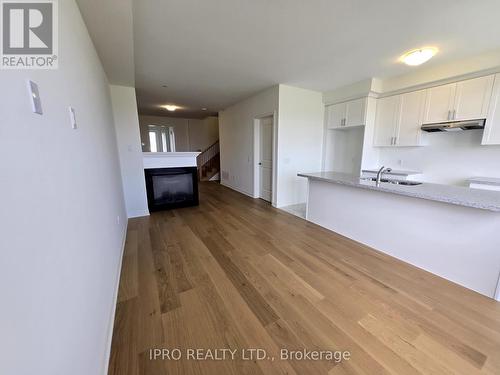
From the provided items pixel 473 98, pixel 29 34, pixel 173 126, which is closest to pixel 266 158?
pixel 473 98

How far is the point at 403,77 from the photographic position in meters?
3.78

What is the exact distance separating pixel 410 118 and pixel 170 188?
497cm

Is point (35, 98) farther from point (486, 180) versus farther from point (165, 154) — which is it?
point (486, 180)

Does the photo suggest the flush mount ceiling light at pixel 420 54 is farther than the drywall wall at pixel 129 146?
No

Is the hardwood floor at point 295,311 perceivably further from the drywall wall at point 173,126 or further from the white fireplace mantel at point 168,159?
the drywall wall at point 173,126

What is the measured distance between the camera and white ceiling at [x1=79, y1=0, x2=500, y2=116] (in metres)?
1.97

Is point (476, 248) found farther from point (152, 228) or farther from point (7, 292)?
point (152, 228)

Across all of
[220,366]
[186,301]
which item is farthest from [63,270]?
[186,301]

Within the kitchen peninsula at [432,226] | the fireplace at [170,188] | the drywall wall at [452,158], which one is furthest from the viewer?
the fireplace at [170,188]

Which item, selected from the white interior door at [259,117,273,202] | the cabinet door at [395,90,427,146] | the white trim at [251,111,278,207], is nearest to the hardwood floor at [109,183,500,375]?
the white trim at [251,111,278,207]

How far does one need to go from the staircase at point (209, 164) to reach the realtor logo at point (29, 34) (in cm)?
755

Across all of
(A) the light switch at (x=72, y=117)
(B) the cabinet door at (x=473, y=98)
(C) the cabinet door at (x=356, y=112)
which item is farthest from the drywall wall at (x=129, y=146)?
(B) the cabinet door at (x=473, y=98)

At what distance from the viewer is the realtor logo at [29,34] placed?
2.32ft

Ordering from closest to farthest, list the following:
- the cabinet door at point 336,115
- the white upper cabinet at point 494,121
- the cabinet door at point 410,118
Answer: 1. the white upper cabinet at point 494,121
2. the cabinet door at point 410,118
3. the cabinet door at point 336,115
